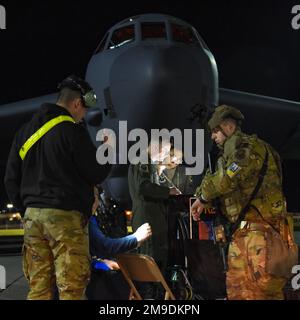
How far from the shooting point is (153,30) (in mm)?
8375

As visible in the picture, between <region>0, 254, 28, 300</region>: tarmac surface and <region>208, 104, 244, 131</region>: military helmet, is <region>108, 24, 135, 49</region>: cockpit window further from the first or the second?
<region>208, 104, 244, 131</region>: military helmet

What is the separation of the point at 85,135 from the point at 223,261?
140cm

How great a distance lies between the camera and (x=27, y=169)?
10.4 ft

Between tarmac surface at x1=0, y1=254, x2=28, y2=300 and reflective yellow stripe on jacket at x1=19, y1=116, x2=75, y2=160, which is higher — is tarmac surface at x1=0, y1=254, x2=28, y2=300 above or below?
below

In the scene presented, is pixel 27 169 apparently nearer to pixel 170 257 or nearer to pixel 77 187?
pixel 77 187

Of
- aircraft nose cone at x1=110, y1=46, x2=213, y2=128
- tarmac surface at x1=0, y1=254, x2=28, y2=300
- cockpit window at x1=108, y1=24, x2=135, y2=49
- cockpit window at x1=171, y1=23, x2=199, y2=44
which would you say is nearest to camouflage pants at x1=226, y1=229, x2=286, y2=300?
tarmac surface at x1=0, y1=254, x2=28, y2=300

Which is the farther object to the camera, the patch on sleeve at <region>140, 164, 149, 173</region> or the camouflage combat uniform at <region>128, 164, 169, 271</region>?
the patch on sleeve at <region>140, 164, 149, 173</region>

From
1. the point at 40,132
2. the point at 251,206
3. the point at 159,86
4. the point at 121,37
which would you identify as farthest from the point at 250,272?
the point at 121,37

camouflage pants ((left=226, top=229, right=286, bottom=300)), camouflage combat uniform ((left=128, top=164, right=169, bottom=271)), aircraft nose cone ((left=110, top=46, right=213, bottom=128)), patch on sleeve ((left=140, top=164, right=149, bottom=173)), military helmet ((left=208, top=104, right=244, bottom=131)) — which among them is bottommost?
camouflage pants ((left=226, top=229, right=286, bottom=300))

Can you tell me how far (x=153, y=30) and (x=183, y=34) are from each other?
468 mm

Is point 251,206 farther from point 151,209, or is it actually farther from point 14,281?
point 14,281

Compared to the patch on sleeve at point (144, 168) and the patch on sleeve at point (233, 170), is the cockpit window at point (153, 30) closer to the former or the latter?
the patch on sleeve at point (144, 168)

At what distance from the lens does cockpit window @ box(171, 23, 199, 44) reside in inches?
320
